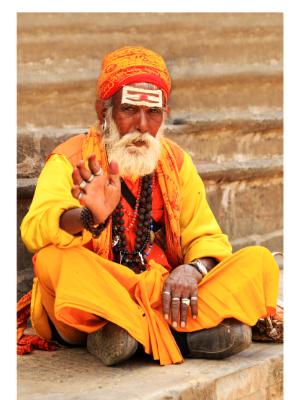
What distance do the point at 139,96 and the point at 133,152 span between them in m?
0.27

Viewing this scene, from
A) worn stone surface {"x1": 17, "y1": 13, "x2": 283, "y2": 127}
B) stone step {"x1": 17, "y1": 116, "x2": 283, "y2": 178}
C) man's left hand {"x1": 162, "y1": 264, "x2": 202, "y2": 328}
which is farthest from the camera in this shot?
stone step {"x1": 17, "y1": 116, "x2": 283, "y2": 178}

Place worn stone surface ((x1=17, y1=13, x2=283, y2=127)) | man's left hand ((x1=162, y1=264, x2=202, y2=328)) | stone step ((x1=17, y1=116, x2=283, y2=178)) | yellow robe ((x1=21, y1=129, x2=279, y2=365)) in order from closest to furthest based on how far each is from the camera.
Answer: yellow robe ((x1=21, y1=129, x2=279, y2=365)) → man's left hand ((x1=162, y1=264, x2=202, y2=328)) → worn stone surface ((x1=17, y1=13, x2=283, y2=127)) → stone step ((x1=17, y1=116, x2=283, y2=178))

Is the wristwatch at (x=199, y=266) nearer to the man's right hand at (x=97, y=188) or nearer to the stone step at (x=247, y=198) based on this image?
the man's right hand at (x=97, y=188)

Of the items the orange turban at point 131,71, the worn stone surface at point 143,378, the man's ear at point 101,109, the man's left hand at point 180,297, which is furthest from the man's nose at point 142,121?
the worn stone surface at point 143,378

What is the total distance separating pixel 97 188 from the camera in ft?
11.7

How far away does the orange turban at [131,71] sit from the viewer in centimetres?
413

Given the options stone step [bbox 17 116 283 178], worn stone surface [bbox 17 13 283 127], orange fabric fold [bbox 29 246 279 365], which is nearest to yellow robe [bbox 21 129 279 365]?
orange fabric fold [bbox 29 246 279 365]

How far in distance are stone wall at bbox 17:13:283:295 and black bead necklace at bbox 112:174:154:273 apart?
51.3 inches

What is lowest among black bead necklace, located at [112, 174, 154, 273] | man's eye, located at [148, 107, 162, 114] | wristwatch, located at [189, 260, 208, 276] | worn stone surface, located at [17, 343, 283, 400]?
worn stone surface, located at [17, 343, 283, 400]

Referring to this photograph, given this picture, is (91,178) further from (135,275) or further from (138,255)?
(138,255)

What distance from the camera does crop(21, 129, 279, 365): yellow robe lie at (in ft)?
12.8

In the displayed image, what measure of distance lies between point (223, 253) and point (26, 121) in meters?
1.83

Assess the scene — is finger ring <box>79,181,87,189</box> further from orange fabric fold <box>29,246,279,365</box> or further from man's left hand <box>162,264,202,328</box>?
man's left hand <box>162,264,202,328</box>

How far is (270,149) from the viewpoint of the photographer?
6.66 meters
